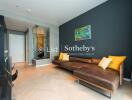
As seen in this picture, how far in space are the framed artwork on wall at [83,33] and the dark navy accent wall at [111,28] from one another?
0.63 feet

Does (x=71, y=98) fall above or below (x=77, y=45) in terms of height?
below

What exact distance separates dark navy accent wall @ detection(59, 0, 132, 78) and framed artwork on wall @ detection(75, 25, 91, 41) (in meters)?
0.19

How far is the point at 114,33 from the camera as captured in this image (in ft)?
10.3

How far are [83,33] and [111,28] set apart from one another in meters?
1.37

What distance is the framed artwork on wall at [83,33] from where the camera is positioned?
159 inches

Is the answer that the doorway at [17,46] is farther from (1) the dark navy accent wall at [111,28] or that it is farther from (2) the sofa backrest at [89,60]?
(1) the dark navy accent wall at [111,28]

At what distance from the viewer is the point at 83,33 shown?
4.30m

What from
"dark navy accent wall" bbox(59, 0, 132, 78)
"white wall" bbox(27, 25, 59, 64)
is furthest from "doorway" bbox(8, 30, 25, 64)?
"dark navy accent wall" bbox(59, 0, 132, 78)

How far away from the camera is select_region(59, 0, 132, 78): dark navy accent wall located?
2.82 meters

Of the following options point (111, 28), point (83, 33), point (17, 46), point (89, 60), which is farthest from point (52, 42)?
point (111, 28)

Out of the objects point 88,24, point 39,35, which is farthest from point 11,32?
point 88,24

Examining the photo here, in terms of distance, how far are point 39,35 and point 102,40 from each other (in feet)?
12.9

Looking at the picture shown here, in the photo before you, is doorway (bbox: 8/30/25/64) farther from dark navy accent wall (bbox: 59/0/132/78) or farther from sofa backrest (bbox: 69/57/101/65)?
dark navy accent wall (bbox: 59/0/132/78)

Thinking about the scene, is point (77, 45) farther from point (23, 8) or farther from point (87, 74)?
point (23, 8)
